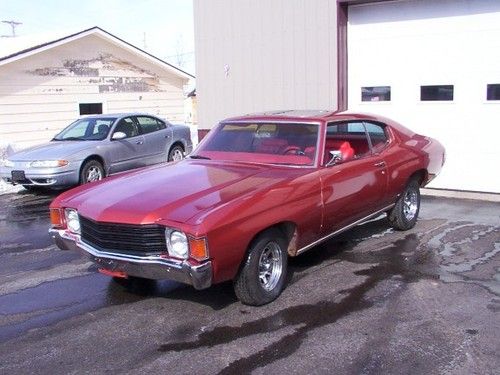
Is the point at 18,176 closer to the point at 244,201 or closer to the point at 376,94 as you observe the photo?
the point at 376,94

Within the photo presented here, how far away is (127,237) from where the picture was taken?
14.7 feet

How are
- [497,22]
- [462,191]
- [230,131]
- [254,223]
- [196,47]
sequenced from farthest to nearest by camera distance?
1. [196,47]
2. [462,191]
3. [497,22]
4. [230,131]
5. [254,223]

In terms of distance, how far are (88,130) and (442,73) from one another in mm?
6887

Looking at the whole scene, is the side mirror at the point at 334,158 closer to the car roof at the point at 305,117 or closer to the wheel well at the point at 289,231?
the car roof at the point at 305,117

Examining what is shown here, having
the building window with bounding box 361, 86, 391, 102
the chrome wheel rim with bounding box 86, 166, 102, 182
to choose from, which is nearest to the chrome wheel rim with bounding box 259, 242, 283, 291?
the building window with bounding box 361, 86, 391, 102

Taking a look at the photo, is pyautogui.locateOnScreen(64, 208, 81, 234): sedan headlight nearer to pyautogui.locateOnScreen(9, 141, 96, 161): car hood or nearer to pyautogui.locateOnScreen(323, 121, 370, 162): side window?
pyautogui.locateOnScreen(323, 121, 370, 162): side window

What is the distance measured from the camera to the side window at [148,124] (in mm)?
12781

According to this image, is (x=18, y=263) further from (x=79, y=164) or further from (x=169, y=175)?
(x=79, y=164)

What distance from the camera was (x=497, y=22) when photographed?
9.32m

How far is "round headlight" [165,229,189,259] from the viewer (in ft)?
14.0

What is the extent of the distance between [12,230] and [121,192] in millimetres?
4018

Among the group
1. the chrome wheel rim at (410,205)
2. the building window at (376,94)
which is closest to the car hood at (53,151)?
the building window at (376,94)

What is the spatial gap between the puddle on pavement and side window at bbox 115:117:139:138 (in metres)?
6.32

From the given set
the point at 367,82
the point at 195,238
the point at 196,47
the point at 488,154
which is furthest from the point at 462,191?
the point at 195,238
